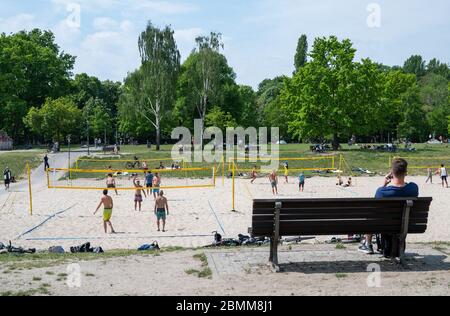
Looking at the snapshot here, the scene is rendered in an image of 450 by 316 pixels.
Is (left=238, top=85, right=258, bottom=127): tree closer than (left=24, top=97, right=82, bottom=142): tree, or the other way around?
(left=24, top=97, right=82, bottom=142): tree

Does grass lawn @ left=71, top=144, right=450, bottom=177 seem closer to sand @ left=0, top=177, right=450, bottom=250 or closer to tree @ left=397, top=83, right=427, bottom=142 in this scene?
sand @ left=0, top=177, right=450, bottom=250

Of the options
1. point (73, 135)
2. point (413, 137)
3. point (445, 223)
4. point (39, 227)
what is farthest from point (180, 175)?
point (413, 137)

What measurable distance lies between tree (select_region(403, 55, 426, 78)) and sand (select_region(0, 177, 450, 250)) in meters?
117

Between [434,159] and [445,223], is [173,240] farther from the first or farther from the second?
[434,159]

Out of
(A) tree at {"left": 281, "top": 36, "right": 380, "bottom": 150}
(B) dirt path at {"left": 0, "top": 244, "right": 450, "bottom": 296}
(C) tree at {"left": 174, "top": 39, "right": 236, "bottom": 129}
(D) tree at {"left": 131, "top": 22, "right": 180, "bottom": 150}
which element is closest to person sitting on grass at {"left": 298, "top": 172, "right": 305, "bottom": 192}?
(B) dirt path at {"left": 0, "top": 244, "right": 450, "bottom": 296}

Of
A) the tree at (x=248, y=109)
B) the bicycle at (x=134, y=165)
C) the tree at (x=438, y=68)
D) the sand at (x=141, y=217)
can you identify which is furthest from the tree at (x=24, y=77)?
the tree at (x=438, y=68)

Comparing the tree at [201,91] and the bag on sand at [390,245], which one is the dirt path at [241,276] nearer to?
the bag on sand at [390,245]

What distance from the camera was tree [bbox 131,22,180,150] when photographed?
52.5 m

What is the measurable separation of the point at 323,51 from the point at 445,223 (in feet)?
130

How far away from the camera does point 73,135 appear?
7788 centimetres

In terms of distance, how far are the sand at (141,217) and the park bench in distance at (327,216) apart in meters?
5.07

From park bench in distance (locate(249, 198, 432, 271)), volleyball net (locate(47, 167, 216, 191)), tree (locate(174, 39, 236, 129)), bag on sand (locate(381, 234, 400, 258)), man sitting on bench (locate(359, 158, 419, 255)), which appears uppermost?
tree (locate(174, 39, 236, 129))

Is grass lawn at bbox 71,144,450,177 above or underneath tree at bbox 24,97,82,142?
underneath

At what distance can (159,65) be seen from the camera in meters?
52.4
